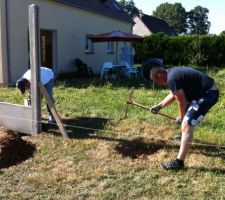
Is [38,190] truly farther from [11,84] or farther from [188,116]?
[11,84]

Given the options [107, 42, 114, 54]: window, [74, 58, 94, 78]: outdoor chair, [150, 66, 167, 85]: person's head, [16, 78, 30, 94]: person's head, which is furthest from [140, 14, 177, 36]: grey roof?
[150, 66, 167, 85]: person's head

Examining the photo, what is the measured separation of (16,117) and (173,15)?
77.9 m

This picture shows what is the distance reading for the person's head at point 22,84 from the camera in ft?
24.0

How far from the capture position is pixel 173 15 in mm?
82125

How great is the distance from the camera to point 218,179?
522 centimetres

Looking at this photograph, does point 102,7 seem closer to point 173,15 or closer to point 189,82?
point 189,82

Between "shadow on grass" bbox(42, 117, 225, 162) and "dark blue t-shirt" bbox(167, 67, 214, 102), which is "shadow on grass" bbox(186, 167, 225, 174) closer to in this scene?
"shadow on grass" bbox(42, 117, 225, 162)

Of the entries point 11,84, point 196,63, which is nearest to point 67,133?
point 11,84

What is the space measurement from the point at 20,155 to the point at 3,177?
0.94 m

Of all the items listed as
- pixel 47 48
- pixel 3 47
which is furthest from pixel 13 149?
pixel 47 48

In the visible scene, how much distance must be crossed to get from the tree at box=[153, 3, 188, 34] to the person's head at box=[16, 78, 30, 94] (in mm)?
75991

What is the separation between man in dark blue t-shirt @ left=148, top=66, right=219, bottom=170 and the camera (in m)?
5.34

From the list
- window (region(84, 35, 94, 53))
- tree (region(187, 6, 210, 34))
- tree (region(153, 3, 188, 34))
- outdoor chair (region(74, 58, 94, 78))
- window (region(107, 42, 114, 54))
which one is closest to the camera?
outdoor chair (region(74, 58, 94, 78))

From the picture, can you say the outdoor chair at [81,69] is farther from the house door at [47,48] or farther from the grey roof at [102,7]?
the grey roof at [102,7]
